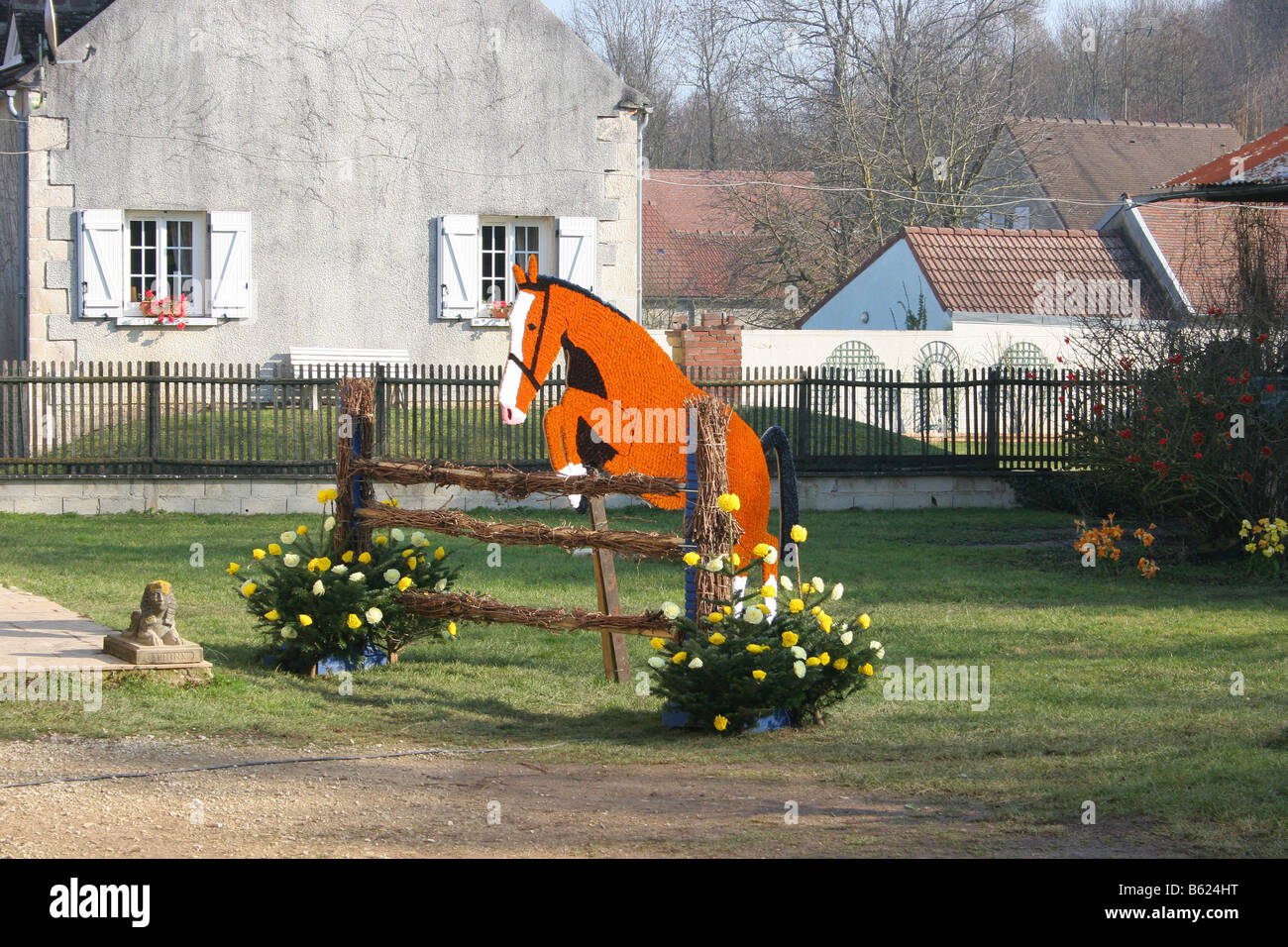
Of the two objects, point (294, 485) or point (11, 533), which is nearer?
point (11, 533)

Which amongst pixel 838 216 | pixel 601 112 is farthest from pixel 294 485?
pixel 838 216

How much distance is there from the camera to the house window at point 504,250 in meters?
21.4

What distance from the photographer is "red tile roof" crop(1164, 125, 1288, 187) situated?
1291cm

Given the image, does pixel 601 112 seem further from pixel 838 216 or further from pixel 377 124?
pixel 838 216

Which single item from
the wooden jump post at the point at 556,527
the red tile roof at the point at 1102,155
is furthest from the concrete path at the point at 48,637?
the red tile roof at the point at 1102,155

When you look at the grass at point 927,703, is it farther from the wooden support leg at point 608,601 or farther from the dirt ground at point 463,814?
the dirt ground at point 463,814

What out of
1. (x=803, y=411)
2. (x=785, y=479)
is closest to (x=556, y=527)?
(x=785, y=479)

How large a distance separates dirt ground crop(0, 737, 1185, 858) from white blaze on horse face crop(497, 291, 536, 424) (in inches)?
165

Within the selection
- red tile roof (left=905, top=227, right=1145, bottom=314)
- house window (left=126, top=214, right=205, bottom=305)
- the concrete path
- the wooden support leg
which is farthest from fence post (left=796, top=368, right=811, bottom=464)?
the concrete path

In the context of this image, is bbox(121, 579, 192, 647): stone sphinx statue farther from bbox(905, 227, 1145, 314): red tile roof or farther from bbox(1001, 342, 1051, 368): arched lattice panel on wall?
bbox(905, 227, 1145, 314): red tile roof

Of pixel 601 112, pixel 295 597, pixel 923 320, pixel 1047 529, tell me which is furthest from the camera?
pixel 923 320

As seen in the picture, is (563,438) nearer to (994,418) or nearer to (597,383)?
(597,383)

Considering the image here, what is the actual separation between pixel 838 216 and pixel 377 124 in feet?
65.1

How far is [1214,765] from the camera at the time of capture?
6254 millimetres
